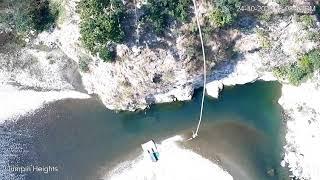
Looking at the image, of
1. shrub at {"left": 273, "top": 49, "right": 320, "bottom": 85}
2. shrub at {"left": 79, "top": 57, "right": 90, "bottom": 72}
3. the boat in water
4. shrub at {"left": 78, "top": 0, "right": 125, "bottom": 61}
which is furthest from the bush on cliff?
shrub at {"left": 273, "top": 49, "right": 320, "bottom": 85}

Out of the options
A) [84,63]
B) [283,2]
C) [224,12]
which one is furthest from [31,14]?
[283,2]

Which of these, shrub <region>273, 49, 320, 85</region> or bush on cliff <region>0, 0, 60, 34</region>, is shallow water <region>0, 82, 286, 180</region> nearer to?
shrub <region>273, 49, 320, 85</region>

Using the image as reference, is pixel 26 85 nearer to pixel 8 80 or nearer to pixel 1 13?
pixel 8 80

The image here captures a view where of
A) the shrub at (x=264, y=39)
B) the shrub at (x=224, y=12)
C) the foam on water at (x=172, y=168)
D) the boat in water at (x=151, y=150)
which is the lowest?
the foam on water at (x=172, y=168)

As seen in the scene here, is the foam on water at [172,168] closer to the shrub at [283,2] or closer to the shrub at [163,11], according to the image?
the shrub at [163,11]

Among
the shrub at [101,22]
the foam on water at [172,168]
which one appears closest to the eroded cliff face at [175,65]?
the shrub at [101,22]

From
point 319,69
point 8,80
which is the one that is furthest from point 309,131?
point 8,80
